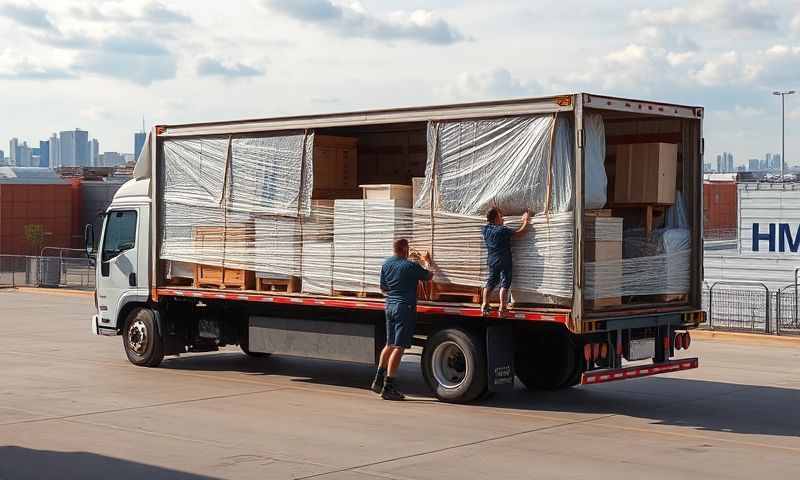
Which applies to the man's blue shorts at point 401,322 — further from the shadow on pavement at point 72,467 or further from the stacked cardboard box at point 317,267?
the shadow on pavement at point 72,467

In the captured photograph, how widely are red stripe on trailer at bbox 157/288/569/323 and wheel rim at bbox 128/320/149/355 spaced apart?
0.67 meters

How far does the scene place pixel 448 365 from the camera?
13.6 m

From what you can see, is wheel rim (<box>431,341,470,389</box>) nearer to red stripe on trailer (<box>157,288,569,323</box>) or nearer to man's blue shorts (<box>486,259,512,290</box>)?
red stripe on trailer (<box>157,288,569,323</box>)

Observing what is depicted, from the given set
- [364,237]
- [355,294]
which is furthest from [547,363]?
[364,237]

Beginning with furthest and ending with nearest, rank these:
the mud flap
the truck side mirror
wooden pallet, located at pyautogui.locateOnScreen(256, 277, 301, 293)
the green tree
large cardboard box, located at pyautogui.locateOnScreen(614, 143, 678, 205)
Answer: the green tree, the truck side mirror, wooden pallet, located at pyautogui.locateOnScreen(256, 277, 301, 293), large cardboard box, located at pyautogui.locateOnScreen(614, 143, 678, 205), the mud flap

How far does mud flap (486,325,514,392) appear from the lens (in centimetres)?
1300

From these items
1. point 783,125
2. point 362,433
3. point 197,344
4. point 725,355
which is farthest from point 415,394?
point 783,125

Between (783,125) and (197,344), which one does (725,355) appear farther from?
(783,125)

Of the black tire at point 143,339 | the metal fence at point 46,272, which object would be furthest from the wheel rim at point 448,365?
the metal fence at point 46,272

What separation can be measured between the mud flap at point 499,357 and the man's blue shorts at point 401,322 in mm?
886

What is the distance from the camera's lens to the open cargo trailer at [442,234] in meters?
12.6

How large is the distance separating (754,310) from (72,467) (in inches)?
619

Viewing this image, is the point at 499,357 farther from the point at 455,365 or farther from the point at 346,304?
the point at 346,304

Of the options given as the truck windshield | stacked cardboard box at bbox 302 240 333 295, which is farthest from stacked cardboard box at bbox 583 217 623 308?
the truck windshield
